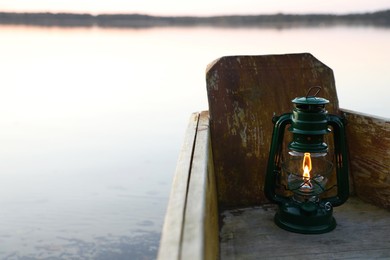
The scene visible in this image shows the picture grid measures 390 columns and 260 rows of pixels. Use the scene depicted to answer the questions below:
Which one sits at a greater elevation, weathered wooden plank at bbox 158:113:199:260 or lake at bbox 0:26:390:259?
weathered wooden plank at bbox 158:113:199:260

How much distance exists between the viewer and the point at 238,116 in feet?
8.10

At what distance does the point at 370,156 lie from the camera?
2426 millimetres

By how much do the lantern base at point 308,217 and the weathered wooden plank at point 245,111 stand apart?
1.08 ft

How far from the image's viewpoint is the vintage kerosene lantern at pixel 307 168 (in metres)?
2.07

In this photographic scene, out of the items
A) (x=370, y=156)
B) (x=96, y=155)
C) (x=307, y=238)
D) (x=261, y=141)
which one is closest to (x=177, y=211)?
(x=307, y=238)

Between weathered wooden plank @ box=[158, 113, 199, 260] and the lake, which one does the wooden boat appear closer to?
weathered wooden plank @ box=[158, 113, 199, 260]

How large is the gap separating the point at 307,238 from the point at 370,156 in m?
0.60

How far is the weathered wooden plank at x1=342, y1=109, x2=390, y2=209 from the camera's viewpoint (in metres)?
2.34

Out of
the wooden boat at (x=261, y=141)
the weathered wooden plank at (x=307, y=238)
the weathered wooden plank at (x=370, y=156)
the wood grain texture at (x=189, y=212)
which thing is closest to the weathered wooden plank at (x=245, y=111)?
the wooden boat at (x=261, y=141)

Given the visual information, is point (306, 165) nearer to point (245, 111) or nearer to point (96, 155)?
point (245, 111)

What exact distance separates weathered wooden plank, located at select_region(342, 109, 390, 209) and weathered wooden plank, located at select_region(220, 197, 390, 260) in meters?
0.09

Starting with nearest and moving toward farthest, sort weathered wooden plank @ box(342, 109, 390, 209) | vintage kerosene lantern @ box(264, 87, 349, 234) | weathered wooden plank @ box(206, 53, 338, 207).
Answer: vintage kerosene lantern @ box(264, 87, 349, 234) < weathered wooden plank @ box(342, 109, 390, 209) < weathered wooden plank @ box(206, 53, 338, 207)

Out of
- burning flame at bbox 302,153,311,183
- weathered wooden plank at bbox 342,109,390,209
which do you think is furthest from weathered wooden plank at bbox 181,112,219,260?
weathered wooden plank at bbox 342,109,390,209

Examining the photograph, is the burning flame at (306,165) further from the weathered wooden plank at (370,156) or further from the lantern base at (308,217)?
the weathered wooden plank at (370,156)
